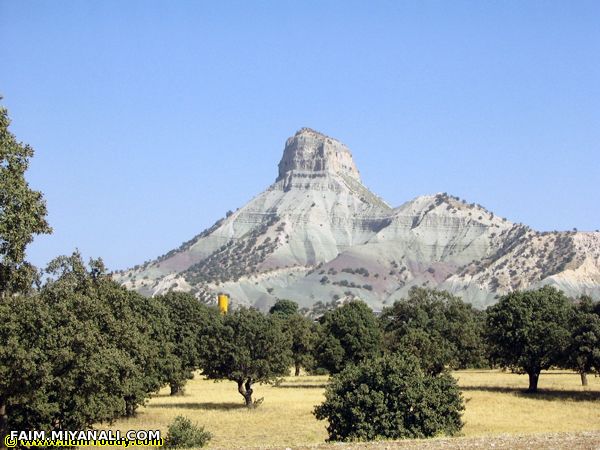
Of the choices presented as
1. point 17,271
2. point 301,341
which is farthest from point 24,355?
point 301,341

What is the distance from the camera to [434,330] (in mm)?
90125

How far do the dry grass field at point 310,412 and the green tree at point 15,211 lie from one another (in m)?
12.3

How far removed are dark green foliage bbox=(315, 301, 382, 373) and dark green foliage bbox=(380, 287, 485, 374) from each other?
1.93 m

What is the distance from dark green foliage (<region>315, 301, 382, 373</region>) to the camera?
8838 cm

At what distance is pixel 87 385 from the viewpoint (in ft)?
125

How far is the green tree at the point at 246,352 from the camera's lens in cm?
6900

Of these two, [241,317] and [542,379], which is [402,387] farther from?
[542,379]

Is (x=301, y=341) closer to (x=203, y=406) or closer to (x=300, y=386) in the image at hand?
(x=300, y=386)

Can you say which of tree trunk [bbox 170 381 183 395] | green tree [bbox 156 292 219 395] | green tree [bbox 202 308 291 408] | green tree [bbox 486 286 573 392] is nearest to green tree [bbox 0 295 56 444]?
green tree [bbox 202 308 291 408]

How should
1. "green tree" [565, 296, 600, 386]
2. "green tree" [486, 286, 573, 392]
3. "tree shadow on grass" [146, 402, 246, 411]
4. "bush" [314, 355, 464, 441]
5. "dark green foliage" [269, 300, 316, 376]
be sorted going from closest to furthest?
"bush" [314, 355, 464, 441] → "tree shadow on grass" [146, 402, 246, 411] → "green tree" [565, 296, 600, 386] → "green tree" [486, 286, 573, 392] → "dark green foliage" [269, 300, 316, 376]

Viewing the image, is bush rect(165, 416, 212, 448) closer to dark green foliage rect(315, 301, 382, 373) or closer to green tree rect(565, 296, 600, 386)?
green tree rect(565, 296, 600, 386)

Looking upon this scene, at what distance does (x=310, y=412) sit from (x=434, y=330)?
117ft

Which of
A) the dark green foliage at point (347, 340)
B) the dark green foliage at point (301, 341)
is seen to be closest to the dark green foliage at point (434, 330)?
the dark green foliage at point (347, 340)

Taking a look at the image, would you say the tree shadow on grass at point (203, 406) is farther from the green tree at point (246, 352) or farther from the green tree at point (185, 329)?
the green tree at point (185, 329)
